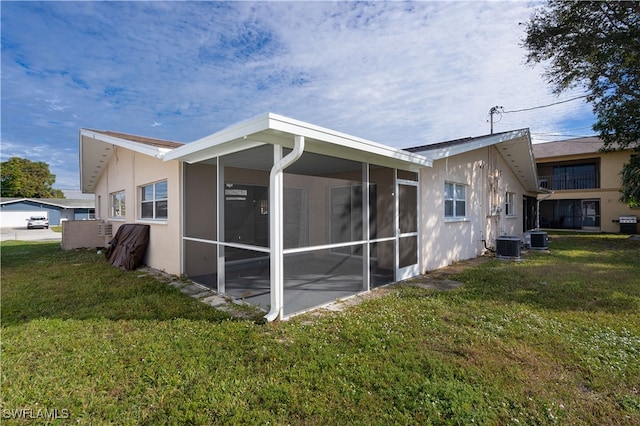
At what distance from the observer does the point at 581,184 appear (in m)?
20.1

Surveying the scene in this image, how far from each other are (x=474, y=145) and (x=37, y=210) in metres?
41.6

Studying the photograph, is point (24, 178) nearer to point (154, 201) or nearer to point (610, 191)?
point (154, 201)

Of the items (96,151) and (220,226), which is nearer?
(220,226)

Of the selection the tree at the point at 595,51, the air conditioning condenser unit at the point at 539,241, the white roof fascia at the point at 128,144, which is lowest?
the air conditioning condenser unit at the point at 539,241

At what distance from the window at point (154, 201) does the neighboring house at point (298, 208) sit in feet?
0.18

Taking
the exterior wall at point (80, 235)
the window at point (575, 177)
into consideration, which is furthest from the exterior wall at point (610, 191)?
the exterior wall at point (80, 235)

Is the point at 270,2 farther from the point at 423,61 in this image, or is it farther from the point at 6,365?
the point at 6,365

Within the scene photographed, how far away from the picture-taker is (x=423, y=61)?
7.94 metres

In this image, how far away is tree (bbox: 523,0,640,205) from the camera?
7768mm

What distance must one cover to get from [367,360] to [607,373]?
219 centimetres

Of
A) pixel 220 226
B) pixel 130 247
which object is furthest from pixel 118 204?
pixel 220 226

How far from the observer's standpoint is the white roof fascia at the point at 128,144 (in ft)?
20.5

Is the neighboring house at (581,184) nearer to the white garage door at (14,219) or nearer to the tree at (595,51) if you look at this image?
the tree at (595,51)

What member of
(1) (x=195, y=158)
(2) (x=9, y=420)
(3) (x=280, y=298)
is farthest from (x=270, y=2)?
(2) (x=9, y=420)
